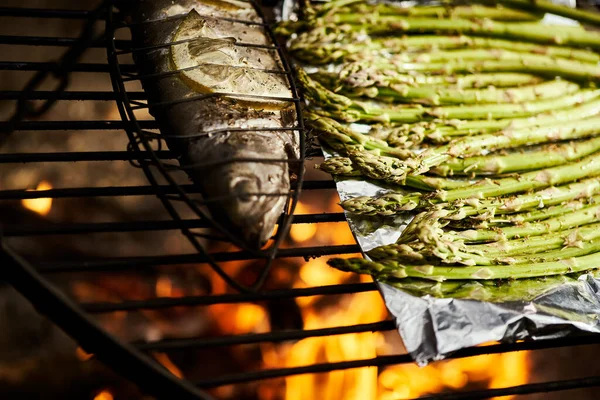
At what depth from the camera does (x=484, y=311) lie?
5.80ft

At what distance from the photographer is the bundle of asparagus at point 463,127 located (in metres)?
1.96

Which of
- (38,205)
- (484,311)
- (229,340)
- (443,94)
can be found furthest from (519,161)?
(38,205)

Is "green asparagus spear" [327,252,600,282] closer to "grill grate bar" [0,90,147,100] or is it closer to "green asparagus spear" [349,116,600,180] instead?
"green asparagus spear" [349,116,600,180]

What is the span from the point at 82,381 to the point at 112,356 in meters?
1.23

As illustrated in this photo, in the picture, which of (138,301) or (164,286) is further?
(164,286)

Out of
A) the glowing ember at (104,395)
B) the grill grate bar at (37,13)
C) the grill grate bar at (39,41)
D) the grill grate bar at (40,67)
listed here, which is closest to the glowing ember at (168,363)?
the glowing ember at (104,395)

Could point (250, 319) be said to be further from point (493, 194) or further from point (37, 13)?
point (37, 13)

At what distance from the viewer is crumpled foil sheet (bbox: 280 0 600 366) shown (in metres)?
1.68

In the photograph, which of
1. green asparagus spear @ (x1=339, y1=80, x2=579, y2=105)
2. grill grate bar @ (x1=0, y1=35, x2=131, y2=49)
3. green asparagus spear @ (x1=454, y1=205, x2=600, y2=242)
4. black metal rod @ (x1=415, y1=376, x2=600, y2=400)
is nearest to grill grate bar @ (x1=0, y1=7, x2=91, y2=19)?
grill grate bar @ (x1=0, y1=35, x2=131, y2=49)

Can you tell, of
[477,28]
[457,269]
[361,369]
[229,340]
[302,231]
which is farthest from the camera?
[302,231]

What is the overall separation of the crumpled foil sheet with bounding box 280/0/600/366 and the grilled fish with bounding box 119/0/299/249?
0.48 metres

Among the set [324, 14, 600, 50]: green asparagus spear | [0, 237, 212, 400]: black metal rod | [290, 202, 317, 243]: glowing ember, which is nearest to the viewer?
[0, 237, 212, 400]: black metal rod

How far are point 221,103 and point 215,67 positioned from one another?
0.53 feet

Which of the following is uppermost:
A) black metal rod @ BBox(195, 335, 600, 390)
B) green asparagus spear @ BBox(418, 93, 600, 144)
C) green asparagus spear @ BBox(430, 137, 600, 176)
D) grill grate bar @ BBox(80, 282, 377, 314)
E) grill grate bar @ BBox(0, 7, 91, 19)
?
grill grate bar @ BBox(0, 7, 91, 19)
